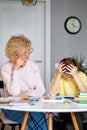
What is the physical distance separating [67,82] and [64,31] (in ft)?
9.61

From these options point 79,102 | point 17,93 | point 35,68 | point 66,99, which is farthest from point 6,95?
point 79,102

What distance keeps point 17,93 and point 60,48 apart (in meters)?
3.11

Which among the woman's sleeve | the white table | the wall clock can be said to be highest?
the wall clock

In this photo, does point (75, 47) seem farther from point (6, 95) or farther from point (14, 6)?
point (6, 95)

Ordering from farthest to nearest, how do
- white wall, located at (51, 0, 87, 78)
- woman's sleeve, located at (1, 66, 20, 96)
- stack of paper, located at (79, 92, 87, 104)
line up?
white wall, located at (51, 0, 87, 78) < woman's sleeve, located at (1, 66, 20, 96) < stack of paper, located at (79, 92, 87, 104)

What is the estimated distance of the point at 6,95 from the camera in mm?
2859

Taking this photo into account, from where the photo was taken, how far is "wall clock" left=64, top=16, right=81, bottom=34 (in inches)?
227

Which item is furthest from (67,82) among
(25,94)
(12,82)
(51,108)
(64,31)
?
(64,31)

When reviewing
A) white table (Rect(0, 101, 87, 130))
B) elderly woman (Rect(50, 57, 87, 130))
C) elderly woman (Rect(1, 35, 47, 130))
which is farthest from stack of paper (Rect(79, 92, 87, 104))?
elderly woman (Rect(1, 35, 47, 130))

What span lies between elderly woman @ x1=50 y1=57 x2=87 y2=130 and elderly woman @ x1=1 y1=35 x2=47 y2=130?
0.17 metres

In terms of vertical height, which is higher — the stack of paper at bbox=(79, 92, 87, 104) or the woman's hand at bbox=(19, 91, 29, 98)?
the stack of paper at bbox=(79, 92, 87, 104)

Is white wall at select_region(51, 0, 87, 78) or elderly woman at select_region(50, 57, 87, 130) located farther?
white wall at select_region(51, 0, 87, 78)

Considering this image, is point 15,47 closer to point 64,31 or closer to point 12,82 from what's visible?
point 12,82

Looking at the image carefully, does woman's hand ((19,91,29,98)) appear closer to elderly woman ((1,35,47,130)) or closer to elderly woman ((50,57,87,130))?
elderly woman ((1,35,47,130))
